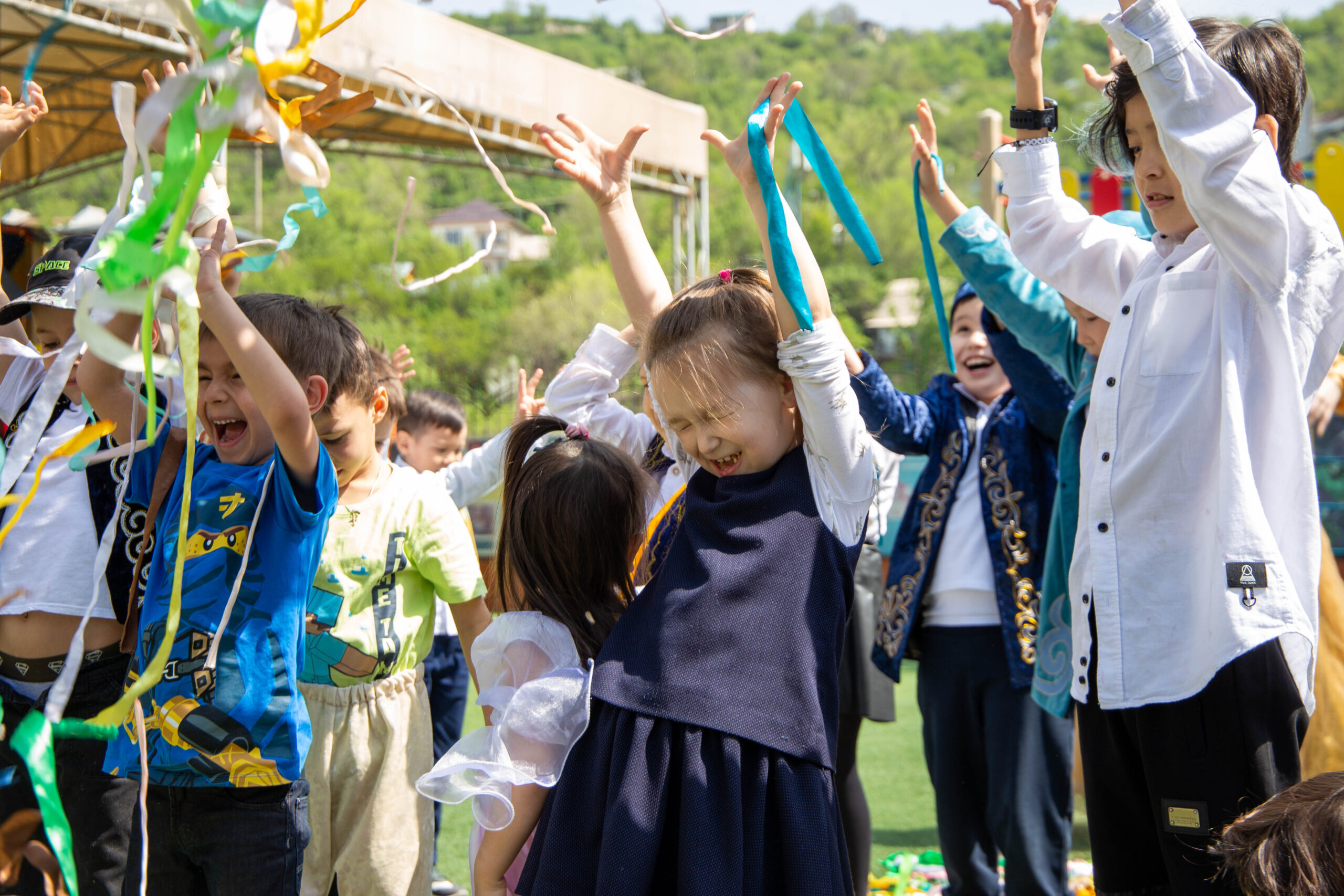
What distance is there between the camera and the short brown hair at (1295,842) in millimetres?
1199

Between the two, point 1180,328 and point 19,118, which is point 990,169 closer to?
point 1180,328

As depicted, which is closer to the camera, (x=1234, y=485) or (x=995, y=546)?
(x=1234, y=485)

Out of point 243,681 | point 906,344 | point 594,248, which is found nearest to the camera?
point 243,681

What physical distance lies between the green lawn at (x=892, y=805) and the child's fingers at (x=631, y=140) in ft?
7.32

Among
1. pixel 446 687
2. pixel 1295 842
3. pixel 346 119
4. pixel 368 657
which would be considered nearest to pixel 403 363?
pixel 446 687


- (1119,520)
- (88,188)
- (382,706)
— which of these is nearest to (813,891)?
(1119,520)

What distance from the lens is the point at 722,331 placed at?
5.25 ft

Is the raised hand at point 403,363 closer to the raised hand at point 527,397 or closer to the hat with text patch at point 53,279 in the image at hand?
the raised hand at point 527,397

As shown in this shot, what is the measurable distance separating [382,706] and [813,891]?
3.73ft

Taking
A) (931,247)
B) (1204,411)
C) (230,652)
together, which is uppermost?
(931,247)

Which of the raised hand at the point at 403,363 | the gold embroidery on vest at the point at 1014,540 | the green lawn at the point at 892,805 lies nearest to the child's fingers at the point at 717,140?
the gold embroidery on vest at the point at 1014,540

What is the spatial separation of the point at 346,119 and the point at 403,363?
204cm

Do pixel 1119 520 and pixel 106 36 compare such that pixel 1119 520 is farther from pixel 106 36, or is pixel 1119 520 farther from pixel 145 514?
pixel 106 36

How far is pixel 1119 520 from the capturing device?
161cm
